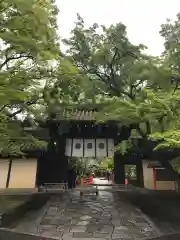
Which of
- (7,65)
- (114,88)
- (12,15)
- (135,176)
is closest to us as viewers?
(12,15)

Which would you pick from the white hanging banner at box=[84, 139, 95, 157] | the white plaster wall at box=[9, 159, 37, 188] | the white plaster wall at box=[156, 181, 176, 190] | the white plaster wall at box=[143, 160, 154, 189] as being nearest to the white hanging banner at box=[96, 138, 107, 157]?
the white hanging banner at box=[84, 139, 95, 157]

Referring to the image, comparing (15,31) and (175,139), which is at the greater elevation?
(15,31)

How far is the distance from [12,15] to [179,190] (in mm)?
18152

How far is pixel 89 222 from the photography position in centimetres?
1004

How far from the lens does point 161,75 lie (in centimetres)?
1080

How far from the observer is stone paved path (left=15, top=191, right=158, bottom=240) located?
28.5 feet

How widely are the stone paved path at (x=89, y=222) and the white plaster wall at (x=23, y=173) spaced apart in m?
7.16

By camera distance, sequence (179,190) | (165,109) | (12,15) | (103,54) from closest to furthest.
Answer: (12,15)
(165,109)
(103,54)
(179,190)

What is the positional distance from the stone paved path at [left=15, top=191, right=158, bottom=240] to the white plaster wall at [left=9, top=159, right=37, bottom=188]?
7.16 meters

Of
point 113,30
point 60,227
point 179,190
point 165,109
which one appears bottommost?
point 60,227

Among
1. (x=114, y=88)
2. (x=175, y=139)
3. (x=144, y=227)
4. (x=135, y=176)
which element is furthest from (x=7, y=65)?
(x=135, y=176)

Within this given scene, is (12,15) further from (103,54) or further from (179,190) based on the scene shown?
(179,190)

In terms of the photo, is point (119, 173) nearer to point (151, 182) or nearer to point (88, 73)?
point (151, 182)

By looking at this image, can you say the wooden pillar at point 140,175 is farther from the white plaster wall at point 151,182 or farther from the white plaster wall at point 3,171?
the white plaster wall at point 3,171
